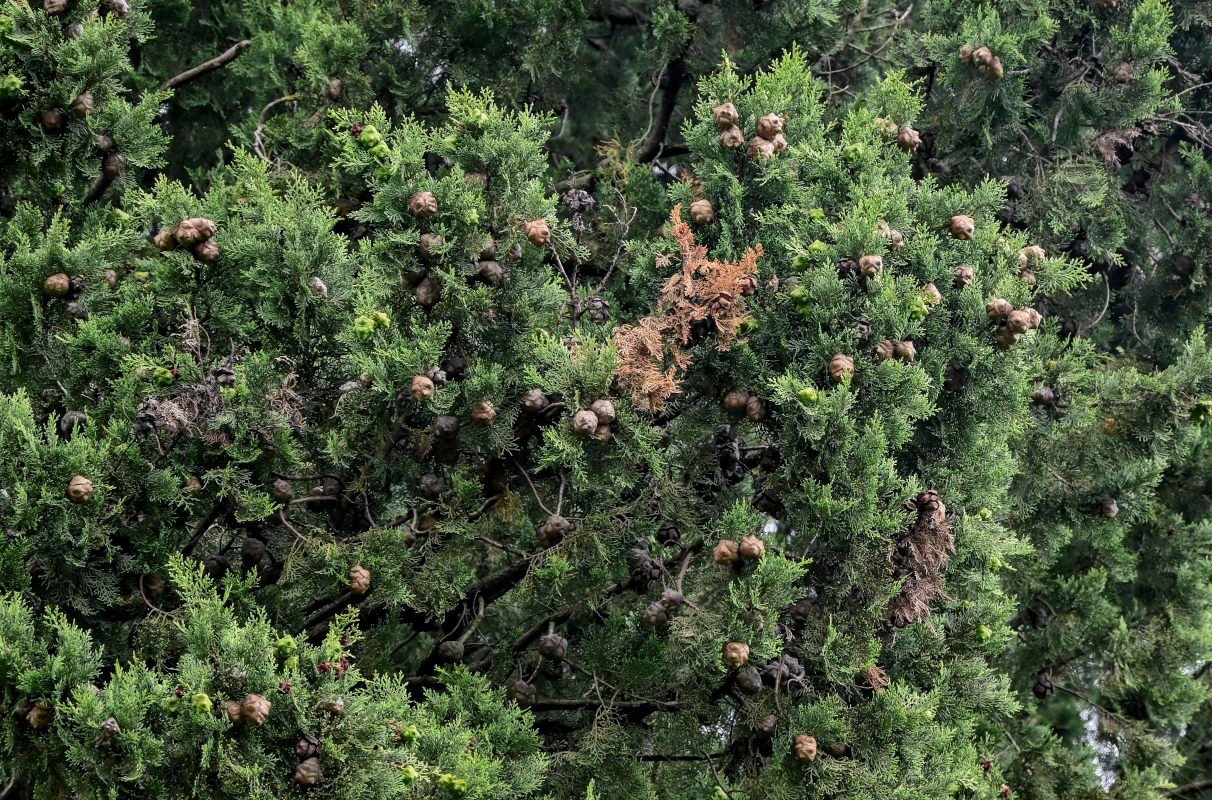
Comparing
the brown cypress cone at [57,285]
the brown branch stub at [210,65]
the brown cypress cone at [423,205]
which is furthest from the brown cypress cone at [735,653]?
the brown branch stub at [210,65]

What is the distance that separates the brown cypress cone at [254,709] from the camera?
3080 millimetres

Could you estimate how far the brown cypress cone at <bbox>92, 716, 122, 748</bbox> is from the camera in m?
3.02

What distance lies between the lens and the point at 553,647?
405 cm

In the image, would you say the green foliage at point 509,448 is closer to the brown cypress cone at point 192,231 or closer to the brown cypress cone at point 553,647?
the brown cypress cone at point 192,231

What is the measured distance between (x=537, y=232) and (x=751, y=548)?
4.00 feet

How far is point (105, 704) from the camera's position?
3039mm

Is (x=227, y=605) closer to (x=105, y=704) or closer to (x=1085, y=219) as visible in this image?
(x=105, y=704)

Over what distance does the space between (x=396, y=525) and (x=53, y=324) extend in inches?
51.8

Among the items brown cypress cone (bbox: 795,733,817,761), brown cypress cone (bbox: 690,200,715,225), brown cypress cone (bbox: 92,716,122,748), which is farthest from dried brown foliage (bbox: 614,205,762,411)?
brown cypress cone (bbox: 92,716,122,748)

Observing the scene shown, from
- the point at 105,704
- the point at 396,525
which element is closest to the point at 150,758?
the point at 105,704

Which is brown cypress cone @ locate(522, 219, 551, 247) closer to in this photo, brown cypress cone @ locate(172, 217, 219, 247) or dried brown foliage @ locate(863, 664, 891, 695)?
brown cypress cone @ locate(172, 217, 219, 247)

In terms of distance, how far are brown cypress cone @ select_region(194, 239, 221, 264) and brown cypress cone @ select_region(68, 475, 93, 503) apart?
2.65 ft

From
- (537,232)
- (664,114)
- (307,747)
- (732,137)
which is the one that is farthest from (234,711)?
(664,114)

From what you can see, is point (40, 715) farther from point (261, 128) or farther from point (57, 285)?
point (261, 128)
